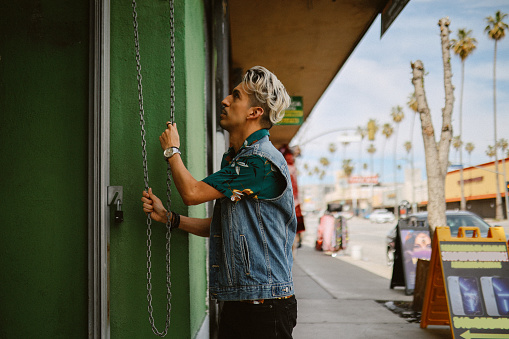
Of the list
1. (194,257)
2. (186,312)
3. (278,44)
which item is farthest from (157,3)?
(278,44)

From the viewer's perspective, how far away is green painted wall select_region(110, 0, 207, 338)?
2.56 meters

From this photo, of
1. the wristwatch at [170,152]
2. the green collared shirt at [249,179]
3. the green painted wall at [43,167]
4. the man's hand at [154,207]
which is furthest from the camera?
the green painted wall at [43,167]

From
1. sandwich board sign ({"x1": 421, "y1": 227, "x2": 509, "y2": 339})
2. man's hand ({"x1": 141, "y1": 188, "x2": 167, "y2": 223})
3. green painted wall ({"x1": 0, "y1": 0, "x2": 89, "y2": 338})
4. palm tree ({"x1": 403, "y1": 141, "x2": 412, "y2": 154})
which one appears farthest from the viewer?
palm tree ({"x1": 403, "y1": 141, "x2": 412, "y2": 154})

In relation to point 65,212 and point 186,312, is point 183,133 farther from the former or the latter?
point 186,312

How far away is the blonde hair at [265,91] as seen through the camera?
2.26 m

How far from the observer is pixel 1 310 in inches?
96.6

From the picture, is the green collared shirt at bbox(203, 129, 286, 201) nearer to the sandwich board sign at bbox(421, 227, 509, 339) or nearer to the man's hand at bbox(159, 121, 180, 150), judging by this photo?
the man's hand at bbox(159, 121, 180, 150)

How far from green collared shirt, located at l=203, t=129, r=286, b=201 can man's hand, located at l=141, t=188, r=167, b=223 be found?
446 mm

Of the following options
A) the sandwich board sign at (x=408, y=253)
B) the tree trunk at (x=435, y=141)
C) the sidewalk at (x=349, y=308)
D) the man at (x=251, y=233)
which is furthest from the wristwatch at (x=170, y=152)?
the sandwich board sign at (x=408, y=253)

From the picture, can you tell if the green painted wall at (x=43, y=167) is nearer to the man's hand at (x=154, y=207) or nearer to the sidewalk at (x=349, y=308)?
the man's hand at (x=154, y=207)

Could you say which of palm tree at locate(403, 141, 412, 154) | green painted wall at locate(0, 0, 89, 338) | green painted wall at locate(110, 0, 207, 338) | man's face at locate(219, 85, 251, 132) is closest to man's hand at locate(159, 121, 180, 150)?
man's face at locate(219, 85, 251, 132)

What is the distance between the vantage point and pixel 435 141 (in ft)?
23.8

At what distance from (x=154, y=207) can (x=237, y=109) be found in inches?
26.7

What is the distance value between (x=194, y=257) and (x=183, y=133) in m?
0.82
